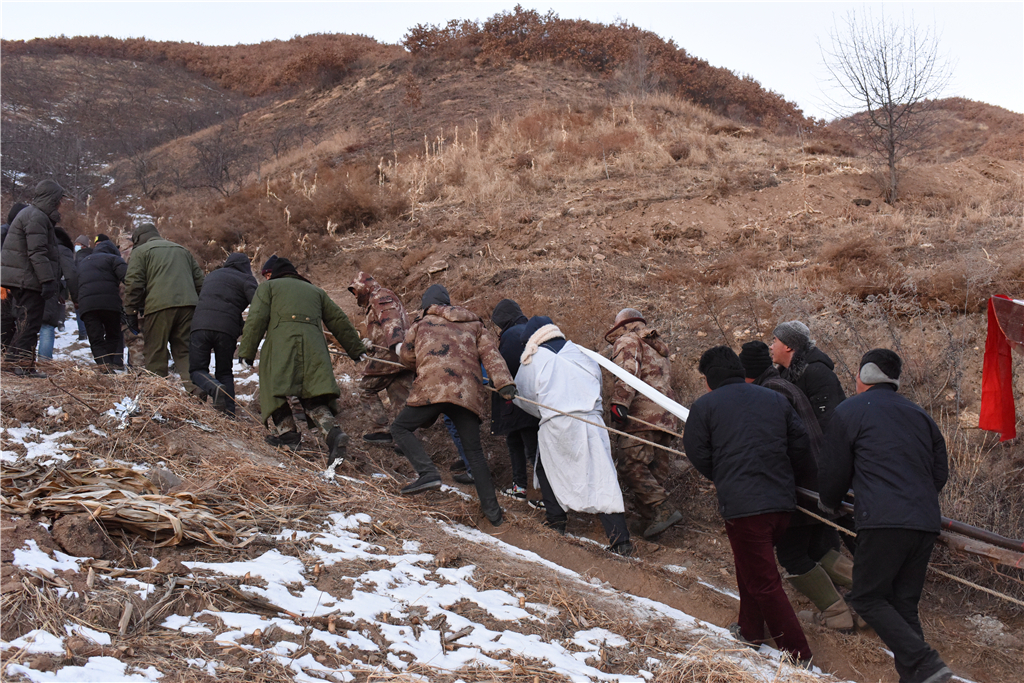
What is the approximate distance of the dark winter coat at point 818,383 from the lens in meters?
4.81

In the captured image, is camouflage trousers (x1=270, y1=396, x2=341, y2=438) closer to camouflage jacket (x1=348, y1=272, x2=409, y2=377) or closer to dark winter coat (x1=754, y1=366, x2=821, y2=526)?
camouflage jacket (x1=348, y1=272, x2=409, y2=377)

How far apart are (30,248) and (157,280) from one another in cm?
114

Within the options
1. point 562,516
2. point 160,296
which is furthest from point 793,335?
point 160,296

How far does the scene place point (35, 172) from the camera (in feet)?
52.9

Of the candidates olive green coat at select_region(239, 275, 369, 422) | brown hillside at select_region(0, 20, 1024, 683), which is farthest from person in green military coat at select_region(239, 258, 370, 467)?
brown hillside at select_region(0, 20, 1024, 683)

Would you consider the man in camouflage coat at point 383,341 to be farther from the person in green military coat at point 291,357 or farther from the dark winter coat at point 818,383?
the dark winter coat at point 818,383

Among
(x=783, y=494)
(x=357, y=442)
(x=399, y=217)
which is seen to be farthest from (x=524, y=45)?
(x=783, y=494)

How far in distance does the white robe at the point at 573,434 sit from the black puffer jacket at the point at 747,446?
116 cm

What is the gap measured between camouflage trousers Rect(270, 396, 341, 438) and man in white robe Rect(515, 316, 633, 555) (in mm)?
1515

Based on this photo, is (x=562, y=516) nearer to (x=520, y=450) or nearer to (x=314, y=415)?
(x=520, y=450)

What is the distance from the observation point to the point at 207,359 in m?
6.57

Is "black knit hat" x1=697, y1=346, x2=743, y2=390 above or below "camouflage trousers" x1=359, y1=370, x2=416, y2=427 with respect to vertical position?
above

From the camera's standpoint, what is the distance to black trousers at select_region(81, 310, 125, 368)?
7.67 meters

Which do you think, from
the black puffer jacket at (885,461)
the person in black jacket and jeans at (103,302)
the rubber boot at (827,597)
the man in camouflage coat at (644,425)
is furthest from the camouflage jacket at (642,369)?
the person in black jacket and jeans at (103,302)
